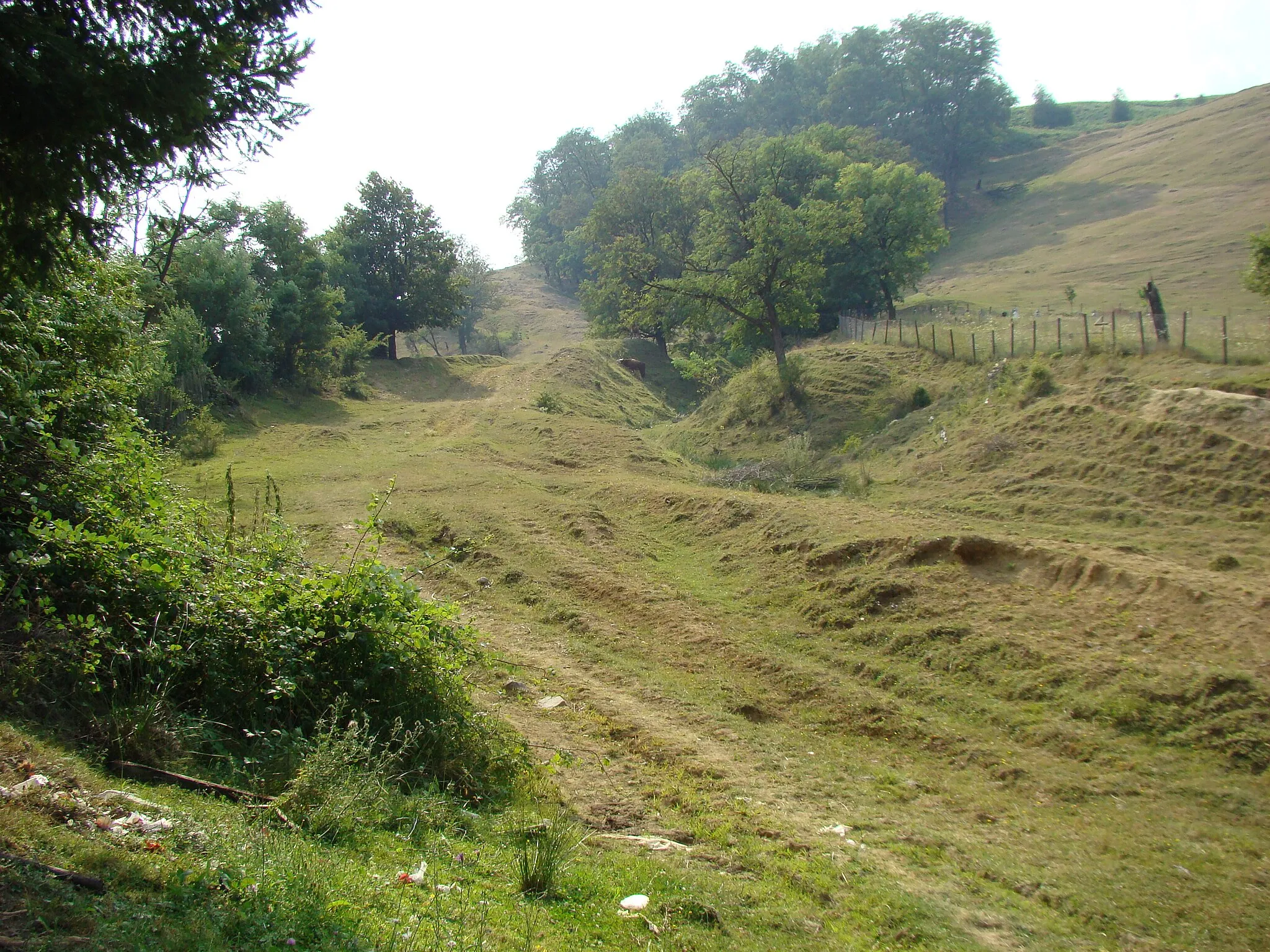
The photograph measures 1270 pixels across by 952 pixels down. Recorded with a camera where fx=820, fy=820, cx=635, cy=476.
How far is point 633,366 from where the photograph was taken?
47.8m

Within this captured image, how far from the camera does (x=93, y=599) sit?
243 inches

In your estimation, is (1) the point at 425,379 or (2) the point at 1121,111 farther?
(2) the point at 1121,111

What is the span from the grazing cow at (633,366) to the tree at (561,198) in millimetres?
46607

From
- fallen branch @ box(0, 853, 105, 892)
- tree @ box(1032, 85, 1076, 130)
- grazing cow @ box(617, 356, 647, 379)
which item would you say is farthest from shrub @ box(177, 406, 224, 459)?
tree @ box(1032, 85, 1076, 130)

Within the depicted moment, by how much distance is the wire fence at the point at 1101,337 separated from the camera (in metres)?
18.4

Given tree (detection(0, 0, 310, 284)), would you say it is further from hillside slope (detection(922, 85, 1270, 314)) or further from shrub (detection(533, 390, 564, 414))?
hillside slope (detection(922, 85, 1270, 314))

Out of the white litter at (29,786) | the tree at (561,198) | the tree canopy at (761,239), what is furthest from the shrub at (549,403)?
the tree at (561,198)

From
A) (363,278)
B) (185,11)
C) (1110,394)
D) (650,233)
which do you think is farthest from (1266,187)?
(185,11)

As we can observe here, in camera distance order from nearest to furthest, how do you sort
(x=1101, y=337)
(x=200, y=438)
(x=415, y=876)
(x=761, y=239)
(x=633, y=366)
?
1. (x=415, y=876)
2. (x=1101, y=337)
3. (x=200, y=438)
4. (x=761, y=239)
5. (x=633, y=366)

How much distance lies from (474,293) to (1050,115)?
78.1 m

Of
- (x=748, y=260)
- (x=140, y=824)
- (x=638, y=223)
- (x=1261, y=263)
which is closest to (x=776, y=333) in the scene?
(x=748, y=260)

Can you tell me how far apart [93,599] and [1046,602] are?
11.2 metres

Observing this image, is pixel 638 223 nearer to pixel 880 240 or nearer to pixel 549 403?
pixel 880 240

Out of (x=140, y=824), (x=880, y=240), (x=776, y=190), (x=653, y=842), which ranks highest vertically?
(x=776, y=190)
